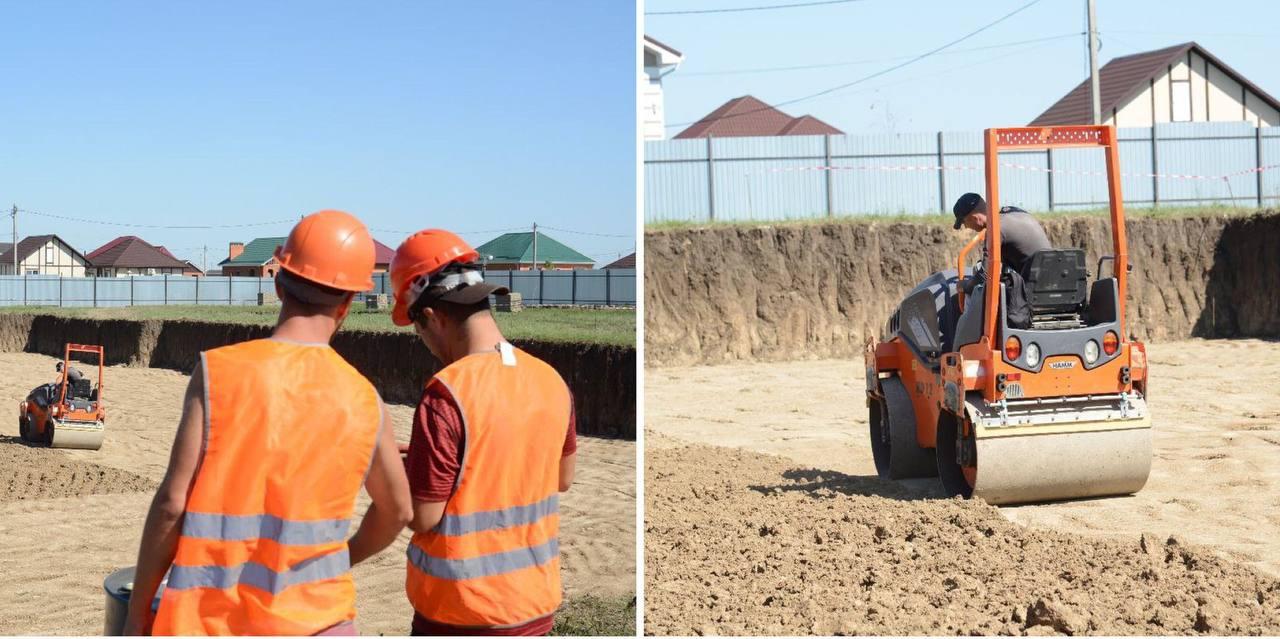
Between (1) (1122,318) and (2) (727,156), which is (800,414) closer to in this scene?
(1) (1122,318)

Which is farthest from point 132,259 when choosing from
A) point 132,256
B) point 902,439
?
point 902,439

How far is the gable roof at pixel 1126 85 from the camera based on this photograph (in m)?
35.1

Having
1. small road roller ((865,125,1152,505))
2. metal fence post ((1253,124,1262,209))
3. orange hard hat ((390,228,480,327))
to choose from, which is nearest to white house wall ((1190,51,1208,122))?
metal fence post ((1253,124,1262,209))

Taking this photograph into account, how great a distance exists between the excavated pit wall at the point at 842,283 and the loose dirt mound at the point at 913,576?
12.1 metres

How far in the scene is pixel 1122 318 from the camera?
305 inches

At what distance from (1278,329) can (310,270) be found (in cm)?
2139

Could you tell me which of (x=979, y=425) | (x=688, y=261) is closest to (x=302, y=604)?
(x=979, y=425)

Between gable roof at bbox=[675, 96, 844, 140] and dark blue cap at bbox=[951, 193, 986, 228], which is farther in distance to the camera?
gable roof at bbox=[675, 96, 844, 140]

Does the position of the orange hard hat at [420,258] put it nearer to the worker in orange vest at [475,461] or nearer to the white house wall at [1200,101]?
the worker in orange vest at [475,461]

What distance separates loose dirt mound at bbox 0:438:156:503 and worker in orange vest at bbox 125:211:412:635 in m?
10.8

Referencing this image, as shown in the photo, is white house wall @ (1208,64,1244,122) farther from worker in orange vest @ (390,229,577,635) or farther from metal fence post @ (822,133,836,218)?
worker in orange vest @ (390,229,577,635)

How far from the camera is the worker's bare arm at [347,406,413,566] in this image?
2549 millimetres

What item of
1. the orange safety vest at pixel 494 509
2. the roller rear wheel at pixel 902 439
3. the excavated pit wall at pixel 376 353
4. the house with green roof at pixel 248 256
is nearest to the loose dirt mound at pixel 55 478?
the excavated pit wall at pixel 376 353

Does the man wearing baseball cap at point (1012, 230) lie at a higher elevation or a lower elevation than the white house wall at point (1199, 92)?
lower
